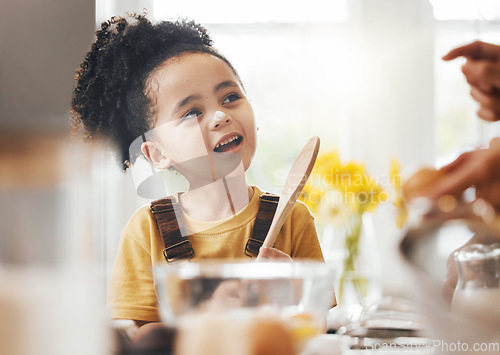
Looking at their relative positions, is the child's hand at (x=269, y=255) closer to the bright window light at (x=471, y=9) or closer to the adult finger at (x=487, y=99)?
the adult finger at (x=487, y=99)

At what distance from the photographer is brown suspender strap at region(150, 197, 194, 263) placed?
43cm

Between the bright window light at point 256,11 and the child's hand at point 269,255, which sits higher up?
the bright window light at point 256,11

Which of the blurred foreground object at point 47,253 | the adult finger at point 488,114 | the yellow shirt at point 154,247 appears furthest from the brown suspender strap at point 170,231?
the adult finger at point 488,114

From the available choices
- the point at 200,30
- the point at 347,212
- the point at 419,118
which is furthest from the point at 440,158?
the point at 200,30

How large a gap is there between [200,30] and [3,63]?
8.4 inches

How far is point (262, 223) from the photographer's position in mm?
451

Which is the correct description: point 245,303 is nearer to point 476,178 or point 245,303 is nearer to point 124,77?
point 476,178

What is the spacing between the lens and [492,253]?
0.81 feet

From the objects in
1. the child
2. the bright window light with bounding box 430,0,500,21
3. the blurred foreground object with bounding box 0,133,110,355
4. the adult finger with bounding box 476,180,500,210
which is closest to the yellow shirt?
the child

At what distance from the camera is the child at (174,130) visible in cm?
44

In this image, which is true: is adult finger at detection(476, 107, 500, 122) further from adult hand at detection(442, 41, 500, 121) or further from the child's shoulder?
the child's shoulder

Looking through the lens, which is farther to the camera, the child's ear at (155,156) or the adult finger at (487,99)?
the child's ear at (155,156)

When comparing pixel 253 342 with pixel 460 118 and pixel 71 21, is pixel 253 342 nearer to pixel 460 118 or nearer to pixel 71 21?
pixel 71 21

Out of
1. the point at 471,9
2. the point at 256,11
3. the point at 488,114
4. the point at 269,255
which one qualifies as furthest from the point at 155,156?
the point at 471,9
